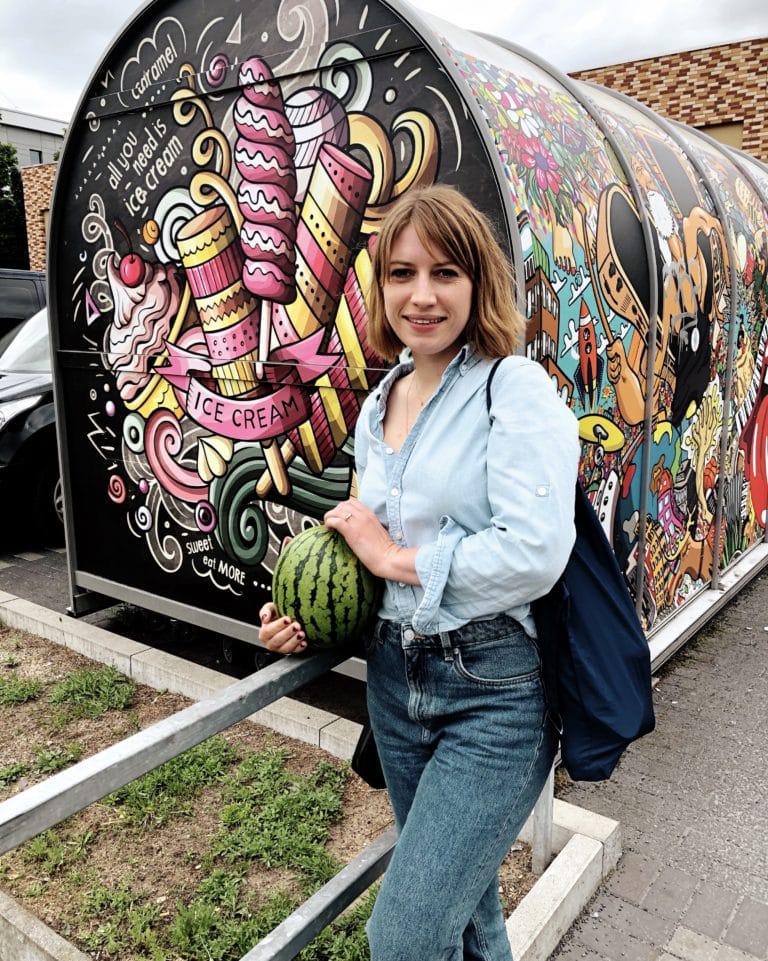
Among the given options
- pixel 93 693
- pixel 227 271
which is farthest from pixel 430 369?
pixel 93 693

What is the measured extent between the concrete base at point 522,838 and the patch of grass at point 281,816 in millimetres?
215

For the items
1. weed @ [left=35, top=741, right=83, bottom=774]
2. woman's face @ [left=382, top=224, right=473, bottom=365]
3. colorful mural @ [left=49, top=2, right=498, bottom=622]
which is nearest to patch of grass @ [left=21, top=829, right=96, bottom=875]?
weed @ [left=35, top=741, right=83, bottom=774]

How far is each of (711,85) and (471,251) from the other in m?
18.2

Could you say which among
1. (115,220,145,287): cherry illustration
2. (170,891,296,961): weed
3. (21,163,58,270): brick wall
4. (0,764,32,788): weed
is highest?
(21,163,58,270): brick wall

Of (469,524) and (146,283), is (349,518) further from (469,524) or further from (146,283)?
(146,283)

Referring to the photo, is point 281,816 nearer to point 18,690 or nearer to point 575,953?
point 575,953

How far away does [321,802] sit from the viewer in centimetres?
331

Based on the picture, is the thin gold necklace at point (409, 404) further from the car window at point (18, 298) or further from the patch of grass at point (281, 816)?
the car window at point (18, 298)

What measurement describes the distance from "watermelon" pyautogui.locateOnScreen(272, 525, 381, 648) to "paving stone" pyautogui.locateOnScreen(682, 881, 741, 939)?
1913 mm

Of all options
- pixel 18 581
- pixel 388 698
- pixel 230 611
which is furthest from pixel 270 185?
pixel 18 581

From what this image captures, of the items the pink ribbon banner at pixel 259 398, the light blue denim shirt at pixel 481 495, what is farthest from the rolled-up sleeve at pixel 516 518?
the pink ribbon banner at pixel 259 398

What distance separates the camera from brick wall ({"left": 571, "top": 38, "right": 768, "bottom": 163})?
53.2ft

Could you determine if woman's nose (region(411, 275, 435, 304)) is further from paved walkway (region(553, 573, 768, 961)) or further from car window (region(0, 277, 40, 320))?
car window (region(0, 277, 40, 320))

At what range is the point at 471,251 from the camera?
1.66m
